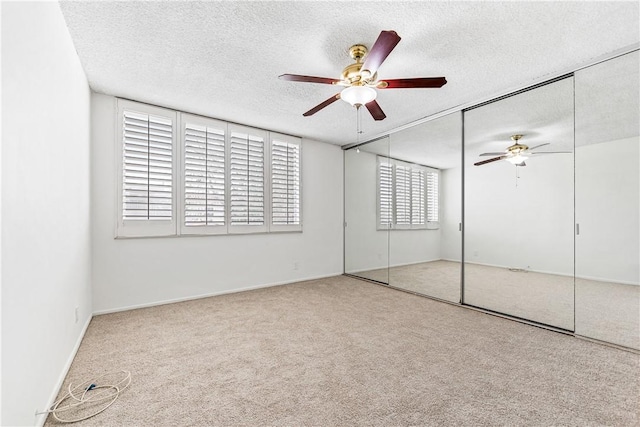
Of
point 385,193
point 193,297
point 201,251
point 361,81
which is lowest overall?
point 193,297

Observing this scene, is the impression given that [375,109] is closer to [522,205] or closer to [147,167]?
[522,205]

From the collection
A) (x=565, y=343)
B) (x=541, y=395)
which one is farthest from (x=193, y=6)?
(x=565, y=343)

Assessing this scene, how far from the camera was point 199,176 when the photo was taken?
12.6ft

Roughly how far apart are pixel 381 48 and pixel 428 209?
9.42ft

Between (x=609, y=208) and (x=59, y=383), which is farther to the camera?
(x=609, y=208)

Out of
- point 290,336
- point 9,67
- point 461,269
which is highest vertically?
point 9,67

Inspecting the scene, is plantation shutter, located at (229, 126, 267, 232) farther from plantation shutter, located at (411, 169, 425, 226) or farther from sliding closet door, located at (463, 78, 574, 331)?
sliding closet door, located at (463, 78, 574, 331)

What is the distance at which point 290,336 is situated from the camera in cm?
264

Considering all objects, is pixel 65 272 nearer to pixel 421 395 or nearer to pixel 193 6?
pixel 193 6

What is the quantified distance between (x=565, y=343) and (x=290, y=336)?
8.10 feet

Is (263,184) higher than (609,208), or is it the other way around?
(263,184)

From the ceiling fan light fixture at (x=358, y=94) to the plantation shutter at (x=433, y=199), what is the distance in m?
2.17

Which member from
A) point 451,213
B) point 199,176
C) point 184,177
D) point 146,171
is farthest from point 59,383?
point 451,213

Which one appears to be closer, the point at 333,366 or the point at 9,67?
the point at 9,67
